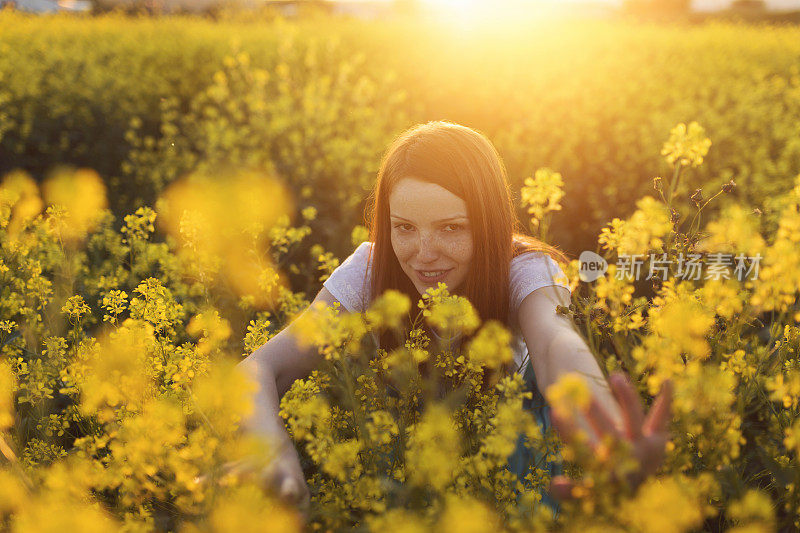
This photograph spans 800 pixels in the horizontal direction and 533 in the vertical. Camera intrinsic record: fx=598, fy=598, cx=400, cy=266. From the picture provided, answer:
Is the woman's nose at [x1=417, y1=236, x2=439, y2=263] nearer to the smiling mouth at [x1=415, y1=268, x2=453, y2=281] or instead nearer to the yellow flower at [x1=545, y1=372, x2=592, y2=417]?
the smiling mouth at [x1=415, y1=268, x2=453, y2=281]

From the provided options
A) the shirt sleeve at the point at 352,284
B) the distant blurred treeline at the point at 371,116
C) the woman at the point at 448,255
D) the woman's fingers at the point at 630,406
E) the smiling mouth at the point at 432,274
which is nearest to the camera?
the woman's fingers at the point at 630,406

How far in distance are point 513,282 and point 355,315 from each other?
2.78 feet

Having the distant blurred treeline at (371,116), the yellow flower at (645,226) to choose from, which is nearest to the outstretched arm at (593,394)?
the yellow flower at (645,226)

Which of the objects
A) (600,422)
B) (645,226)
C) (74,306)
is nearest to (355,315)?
(600,422)

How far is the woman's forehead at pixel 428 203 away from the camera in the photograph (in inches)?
81.4

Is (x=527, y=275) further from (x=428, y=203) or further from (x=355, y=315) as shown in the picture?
(x=355, y=315)

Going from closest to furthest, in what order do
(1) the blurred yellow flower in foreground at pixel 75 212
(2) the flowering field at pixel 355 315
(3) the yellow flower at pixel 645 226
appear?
(2) the flowering field at pixel 355 315 < (3) the yellow flower at pixel 645 226 < (1) the blurred yellow flower in foreground at pixel 75 212

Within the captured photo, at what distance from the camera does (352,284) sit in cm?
243

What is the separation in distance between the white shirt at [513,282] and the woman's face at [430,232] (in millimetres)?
198

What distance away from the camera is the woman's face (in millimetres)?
2072

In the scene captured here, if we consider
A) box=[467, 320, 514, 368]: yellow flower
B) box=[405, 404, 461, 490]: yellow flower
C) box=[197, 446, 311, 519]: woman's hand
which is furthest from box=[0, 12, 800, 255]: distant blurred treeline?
box=[197, 446, 311, 519]: woman's hand

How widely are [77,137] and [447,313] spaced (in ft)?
19.7

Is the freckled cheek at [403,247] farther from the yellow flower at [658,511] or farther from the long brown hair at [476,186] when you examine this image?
the yellow flower at [658,511]

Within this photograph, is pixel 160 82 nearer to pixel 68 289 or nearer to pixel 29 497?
pixel 68 289
